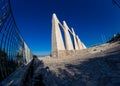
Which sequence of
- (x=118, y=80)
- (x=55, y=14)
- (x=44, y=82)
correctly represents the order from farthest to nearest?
(x=55, y=14)
(x=44, y=82)
(x=118, y=80)

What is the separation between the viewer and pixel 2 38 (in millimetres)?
3668

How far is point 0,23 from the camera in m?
3.41

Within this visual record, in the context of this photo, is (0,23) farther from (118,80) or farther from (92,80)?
(118,80)

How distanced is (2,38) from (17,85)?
1.08 meters

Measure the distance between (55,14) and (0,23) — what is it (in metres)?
20.8

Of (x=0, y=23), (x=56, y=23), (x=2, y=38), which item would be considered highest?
(x=56, y=23)

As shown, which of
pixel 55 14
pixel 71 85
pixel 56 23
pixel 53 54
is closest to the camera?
pixel 71 85

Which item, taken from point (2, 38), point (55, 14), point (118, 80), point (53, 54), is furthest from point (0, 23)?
point (55, 14)

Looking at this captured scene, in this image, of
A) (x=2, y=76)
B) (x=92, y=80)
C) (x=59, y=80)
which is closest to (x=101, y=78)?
(x=92, y=80)

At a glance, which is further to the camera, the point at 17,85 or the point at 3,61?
the point at 3,61

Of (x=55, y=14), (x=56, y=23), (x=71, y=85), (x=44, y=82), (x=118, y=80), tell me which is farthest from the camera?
(x=55, y=14)

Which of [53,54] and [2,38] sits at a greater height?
[53,54]

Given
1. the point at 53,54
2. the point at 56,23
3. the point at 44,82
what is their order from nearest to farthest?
the point at 44,82, the point at 53,54, the point at 56,23

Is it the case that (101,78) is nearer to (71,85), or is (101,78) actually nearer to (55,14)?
(71,85)
